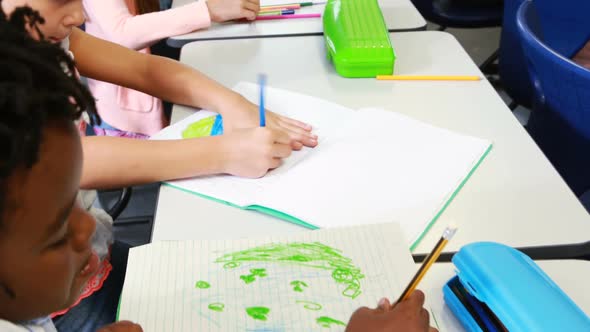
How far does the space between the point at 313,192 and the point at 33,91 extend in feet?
1.45

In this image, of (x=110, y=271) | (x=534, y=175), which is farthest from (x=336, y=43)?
(x=110, y=271)

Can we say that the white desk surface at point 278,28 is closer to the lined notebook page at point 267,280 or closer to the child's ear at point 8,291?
the lined notebook page at point 267,280

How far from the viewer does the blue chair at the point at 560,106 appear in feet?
2.99

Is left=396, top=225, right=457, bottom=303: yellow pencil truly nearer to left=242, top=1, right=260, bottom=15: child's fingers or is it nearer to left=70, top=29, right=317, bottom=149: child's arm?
left=70, top=29, right=317, bottom=149: child's arm

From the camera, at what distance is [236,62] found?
1.15 m

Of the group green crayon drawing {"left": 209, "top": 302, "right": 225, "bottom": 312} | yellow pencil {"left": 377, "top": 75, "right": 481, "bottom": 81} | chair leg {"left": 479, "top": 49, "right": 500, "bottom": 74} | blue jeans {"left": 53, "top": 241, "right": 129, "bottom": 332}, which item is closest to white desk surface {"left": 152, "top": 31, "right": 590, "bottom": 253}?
yellow pencil {"left": 377, "top": 75, "right": 481, "bottom": 81}

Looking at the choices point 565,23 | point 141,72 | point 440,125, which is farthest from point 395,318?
point 565,23

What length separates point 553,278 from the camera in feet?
2.09

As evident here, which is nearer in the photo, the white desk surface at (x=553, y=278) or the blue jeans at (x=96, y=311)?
the white desk surface at (x=553, y=278)

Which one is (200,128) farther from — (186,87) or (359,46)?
Result: (359,46)

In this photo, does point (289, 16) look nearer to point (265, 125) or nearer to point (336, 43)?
point (336, 43)

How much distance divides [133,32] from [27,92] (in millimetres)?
946

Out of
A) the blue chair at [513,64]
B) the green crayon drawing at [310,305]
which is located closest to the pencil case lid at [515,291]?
the green crayon drawing at [310,305]

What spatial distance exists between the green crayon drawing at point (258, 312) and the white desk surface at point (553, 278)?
7.0 inches
